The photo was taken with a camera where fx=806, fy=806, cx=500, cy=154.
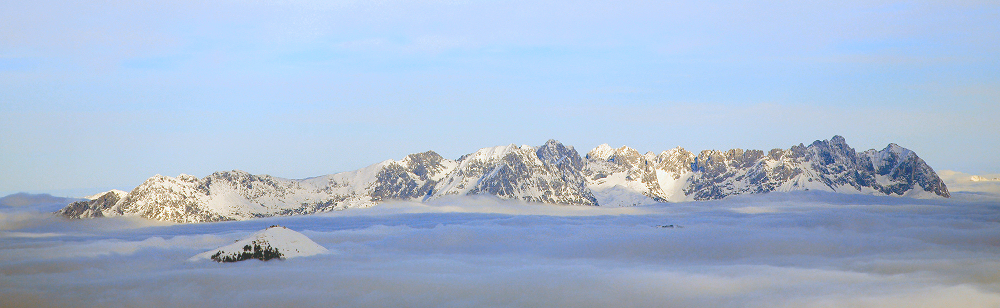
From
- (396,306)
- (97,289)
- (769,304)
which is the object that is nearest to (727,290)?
(769,304)

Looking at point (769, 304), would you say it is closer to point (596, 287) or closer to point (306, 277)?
point (596, 287)

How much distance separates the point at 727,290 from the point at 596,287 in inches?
1229

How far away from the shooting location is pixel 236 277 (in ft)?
638

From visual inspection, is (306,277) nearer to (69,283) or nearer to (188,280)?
(188,280)

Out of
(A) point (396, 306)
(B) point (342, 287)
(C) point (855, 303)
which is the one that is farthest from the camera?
(B) point (342, 287)

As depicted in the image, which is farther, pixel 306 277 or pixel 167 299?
pixel 306 277

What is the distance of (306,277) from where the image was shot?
19838 cm

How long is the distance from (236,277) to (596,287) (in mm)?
87521

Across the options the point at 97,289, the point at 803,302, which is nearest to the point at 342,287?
the point at 97,289

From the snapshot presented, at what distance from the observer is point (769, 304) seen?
545ft

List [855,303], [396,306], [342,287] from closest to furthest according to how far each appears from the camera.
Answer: [855,303] < [396,306] < [342,287]

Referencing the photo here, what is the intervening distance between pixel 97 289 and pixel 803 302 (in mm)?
153857

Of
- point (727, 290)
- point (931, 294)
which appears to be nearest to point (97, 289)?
point (727, 290)

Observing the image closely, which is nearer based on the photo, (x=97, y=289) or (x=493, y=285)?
(x=97, y=289)
